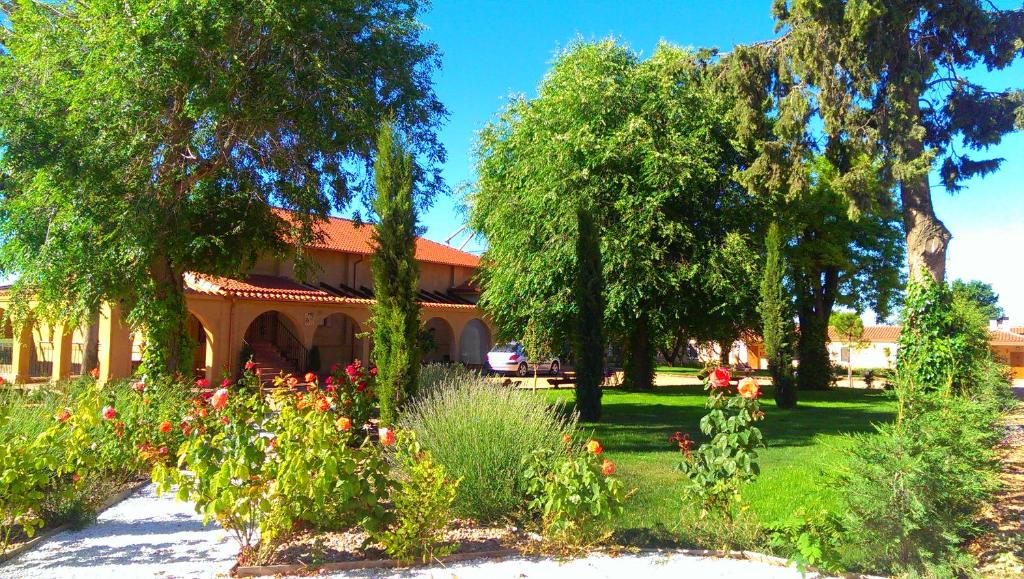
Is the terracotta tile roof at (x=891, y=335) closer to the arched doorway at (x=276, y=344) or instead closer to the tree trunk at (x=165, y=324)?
the arched doorway at (x=276, y=344)

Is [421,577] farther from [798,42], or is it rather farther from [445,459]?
[798,42]

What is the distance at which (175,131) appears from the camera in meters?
11.9

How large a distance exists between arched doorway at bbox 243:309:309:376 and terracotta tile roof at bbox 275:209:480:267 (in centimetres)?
325

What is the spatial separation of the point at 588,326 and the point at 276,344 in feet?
49.9

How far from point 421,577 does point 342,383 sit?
5376mm

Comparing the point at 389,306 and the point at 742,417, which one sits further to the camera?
the point at 389,306

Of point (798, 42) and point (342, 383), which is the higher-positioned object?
point (798, 42)

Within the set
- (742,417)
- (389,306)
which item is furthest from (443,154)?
(742,417)

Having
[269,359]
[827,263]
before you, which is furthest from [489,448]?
[827,263]

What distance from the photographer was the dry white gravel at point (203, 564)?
184 inches

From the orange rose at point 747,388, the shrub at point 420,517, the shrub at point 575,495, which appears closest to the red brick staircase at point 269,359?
the shrub at point 420,517

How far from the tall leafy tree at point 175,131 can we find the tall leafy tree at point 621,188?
255 inches

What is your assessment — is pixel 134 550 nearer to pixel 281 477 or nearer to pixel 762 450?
pixel 281 477

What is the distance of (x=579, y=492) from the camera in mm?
4938
